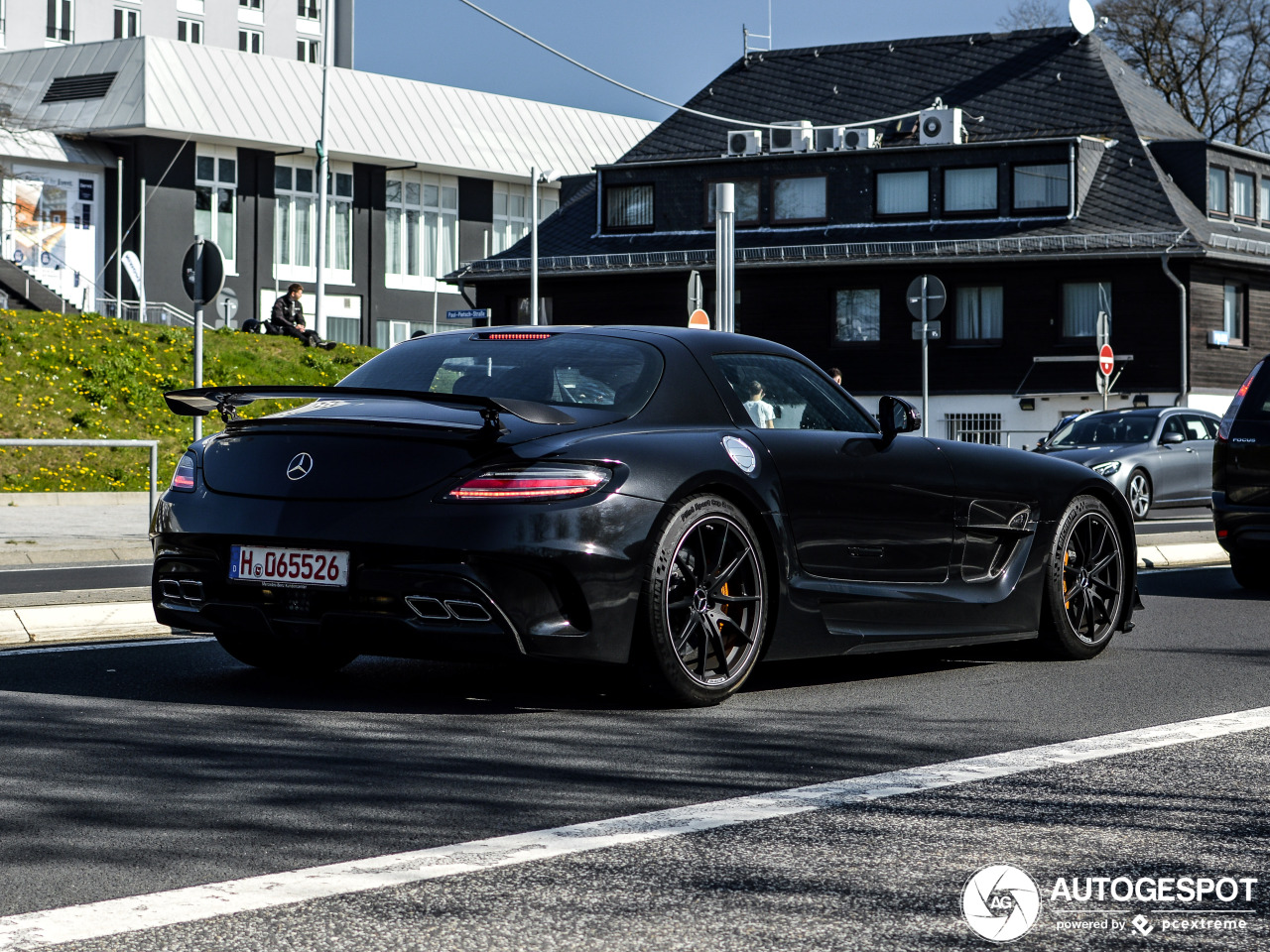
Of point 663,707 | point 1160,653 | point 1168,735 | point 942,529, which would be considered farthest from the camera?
point 1160,653

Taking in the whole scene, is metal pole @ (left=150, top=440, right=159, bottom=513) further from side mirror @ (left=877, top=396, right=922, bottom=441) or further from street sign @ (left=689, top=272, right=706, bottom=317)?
side mirror @ (left=877, top=396, right=922, bottom=441)

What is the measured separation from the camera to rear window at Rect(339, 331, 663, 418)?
6.84 meters

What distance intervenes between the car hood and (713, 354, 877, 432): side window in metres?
17.6

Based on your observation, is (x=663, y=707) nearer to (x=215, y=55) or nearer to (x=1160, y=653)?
(x=1160, y=653)

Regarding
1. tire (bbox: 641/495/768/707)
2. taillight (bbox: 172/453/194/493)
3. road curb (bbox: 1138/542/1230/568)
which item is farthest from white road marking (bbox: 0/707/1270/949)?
road curb (bbox: 1138/542/1230/568)

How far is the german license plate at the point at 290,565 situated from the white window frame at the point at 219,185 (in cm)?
5375

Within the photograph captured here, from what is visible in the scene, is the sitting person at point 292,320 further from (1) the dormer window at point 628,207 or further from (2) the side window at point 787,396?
(2) the side window at point 787,396

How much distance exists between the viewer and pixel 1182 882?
163 inches

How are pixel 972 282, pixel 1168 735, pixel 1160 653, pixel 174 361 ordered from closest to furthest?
1. pixel 1168 735
2. pixel 1160 653
3. pixel 174 361
4. pixel 972 282

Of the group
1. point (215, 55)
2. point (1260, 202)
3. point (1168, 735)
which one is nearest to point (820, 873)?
point (1168, 735)

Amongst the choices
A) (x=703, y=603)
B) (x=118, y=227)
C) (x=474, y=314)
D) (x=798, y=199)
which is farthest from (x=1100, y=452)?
(x=118, y=227)

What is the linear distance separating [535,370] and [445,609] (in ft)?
3.96

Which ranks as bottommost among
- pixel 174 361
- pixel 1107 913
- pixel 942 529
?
pixel 1107 913

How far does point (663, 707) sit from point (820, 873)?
252cm
